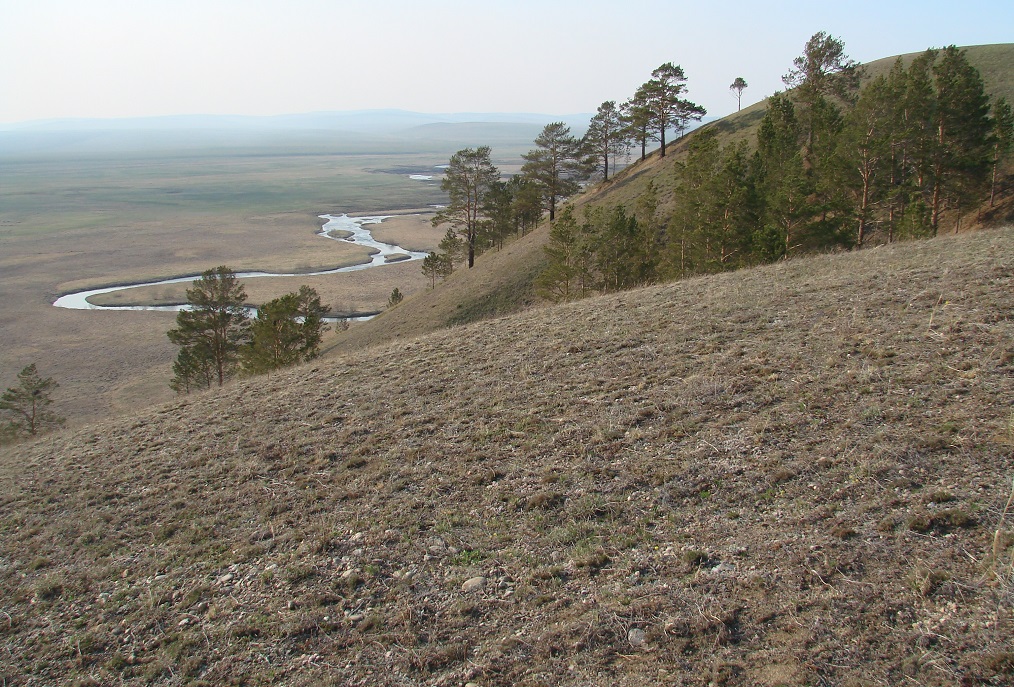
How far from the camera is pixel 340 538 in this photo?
8117 millimetres

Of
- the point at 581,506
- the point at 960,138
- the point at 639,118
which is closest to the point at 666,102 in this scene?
the point at 639,118

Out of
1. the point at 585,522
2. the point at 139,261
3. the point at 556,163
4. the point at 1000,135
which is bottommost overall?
the point at 139,261

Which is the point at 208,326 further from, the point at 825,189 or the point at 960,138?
the point at 960,138

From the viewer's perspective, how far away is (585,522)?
750 centimetres

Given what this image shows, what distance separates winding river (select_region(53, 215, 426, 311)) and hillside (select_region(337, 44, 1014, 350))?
115 ft

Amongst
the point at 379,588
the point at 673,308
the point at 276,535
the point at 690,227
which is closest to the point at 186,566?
the point at 276,535

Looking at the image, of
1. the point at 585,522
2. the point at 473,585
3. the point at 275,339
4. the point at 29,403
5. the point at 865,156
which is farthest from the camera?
the point at 29,403

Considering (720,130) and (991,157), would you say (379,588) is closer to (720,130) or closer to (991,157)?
(991,157)

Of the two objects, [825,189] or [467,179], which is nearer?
[825,189]

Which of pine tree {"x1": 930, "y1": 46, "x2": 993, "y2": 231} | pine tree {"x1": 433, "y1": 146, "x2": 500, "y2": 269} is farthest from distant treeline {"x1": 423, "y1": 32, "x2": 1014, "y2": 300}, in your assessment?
pine tree {"x1": 433, "y1": 146, "x2": 500, "y2": 269}

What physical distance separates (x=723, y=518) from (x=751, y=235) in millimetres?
23055

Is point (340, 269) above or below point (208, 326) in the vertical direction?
below

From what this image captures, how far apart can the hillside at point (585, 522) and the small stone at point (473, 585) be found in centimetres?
5

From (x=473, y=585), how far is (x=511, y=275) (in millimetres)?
42882
